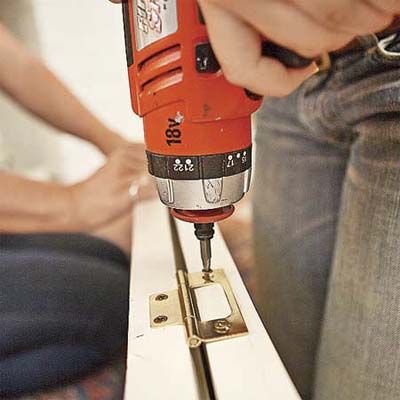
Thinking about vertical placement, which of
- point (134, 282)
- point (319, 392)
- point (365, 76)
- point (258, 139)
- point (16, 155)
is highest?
point (16, 155)

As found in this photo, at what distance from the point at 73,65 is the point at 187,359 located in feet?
4.02

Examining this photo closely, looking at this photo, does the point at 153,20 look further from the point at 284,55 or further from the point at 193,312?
the point at 193,312

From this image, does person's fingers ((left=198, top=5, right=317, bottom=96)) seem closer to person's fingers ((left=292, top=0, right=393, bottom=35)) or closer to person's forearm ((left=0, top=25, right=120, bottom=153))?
person's fingers ((left=292, top=0, right=393, bottom=35))

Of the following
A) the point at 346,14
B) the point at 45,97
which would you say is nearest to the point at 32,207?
the point at 45,97

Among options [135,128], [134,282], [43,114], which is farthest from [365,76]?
[135,128]

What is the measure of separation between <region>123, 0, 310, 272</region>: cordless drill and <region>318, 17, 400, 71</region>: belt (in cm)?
12

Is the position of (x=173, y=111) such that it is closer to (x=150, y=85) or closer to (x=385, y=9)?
(x=150, y=85)

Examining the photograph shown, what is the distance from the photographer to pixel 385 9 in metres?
0.36

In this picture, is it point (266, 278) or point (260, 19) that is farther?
point (266, 278)

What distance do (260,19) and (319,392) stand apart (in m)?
0.43

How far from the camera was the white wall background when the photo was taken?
1.46 meters

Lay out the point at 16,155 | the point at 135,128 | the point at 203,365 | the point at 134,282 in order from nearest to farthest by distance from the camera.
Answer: the point at 203,365, the point at 134,282, the point at 16,155, the point at 135,128

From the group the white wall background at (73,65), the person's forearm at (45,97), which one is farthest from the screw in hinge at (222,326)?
the white wall background at (73,65)

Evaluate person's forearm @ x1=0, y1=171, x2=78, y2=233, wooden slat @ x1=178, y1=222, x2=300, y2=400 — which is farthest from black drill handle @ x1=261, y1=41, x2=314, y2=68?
person's forearm @ x1=0, y1=171, x2=78, y2=233
